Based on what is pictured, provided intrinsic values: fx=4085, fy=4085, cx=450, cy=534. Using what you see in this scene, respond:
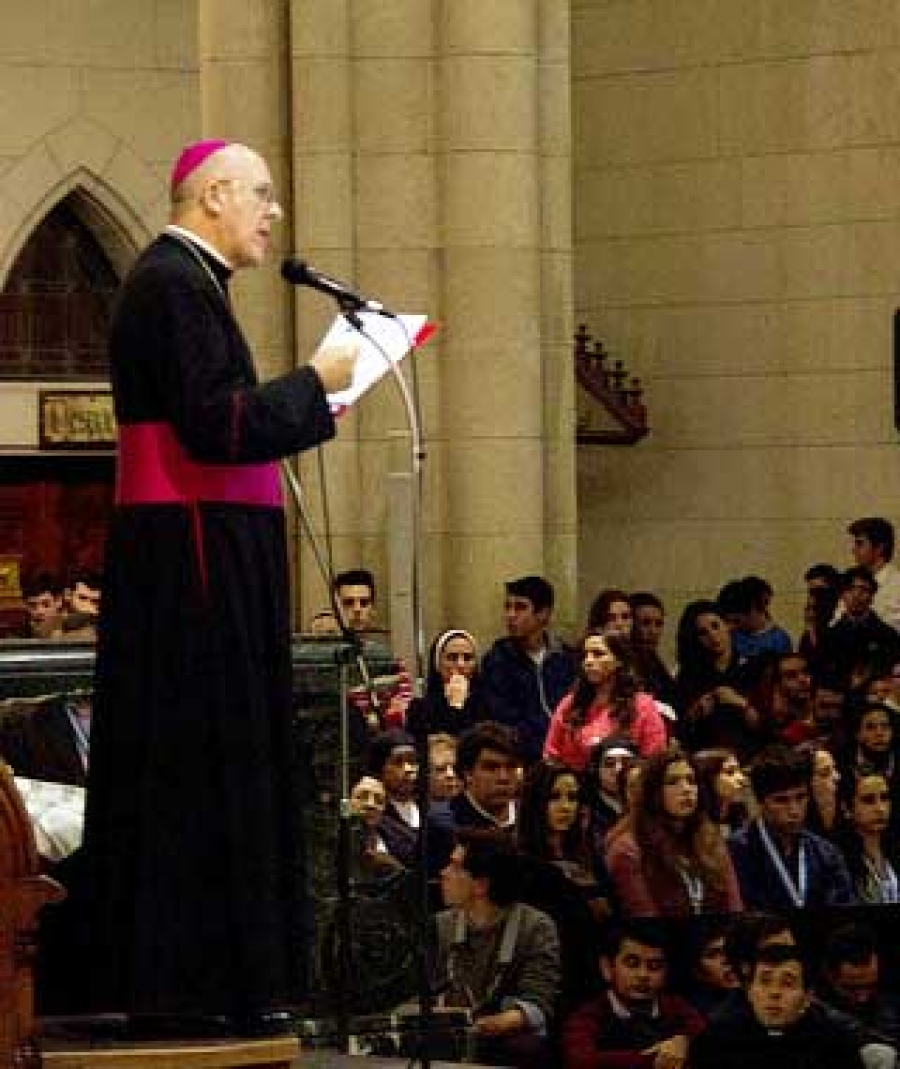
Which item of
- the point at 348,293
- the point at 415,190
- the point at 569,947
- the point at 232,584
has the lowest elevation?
the point at 569,947

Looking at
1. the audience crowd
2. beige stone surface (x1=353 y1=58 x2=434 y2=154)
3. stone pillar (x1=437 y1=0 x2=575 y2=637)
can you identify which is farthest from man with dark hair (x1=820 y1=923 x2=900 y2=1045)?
beige stone surface (x1=353 y1=58 x2=434 y2=154)

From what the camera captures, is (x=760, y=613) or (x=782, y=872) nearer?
(x=782, y=872)

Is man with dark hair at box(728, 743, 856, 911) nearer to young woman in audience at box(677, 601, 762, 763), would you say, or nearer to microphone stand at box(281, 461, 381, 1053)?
young woman in audience at box(677, 601, 762, 763)

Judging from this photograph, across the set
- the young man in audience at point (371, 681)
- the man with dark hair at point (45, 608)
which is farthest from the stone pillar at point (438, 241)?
the man with dark hair at point (45, 608)

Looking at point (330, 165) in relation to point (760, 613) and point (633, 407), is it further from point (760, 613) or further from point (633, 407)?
point (633, 407)

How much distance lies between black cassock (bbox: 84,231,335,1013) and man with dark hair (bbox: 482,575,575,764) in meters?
6.56

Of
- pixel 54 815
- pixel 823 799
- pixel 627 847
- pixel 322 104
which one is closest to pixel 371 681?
pixel 54 815

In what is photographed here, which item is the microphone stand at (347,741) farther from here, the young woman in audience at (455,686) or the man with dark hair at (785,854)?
the young woman in audience at (455,686)

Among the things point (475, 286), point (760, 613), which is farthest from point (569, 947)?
point (760, 613)

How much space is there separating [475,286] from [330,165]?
2.49 ft

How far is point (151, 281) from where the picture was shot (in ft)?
27.1

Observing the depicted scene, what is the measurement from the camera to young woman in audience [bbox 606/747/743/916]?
12336 mm

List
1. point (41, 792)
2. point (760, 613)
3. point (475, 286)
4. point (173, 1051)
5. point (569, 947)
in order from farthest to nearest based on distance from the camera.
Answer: point (760, 613) → point (475, 286) → point (569, 947) → point (41, 792) → point (173, 1051)

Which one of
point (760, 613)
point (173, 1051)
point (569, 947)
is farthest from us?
point (760, 613)
